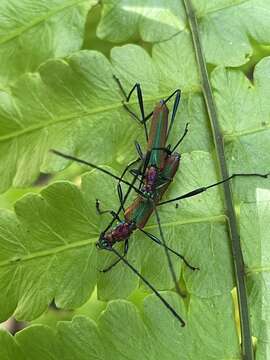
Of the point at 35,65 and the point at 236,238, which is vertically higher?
the point at 35,65

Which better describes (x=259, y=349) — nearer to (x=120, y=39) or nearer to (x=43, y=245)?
(x=43, y=245)

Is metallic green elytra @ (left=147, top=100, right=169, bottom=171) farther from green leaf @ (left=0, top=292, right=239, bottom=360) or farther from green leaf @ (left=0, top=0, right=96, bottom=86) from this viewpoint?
green leaf @ (left=0, top=292, right=239, bottom=360)

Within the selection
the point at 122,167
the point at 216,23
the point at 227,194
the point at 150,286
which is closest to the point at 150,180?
the point at 122,167

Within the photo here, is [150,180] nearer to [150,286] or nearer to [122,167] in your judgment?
[122,167]

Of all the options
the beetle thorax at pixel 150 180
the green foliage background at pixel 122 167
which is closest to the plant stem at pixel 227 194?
the green foliage background at pixel 122 167

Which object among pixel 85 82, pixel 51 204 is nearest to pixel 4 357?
pixel 51 204

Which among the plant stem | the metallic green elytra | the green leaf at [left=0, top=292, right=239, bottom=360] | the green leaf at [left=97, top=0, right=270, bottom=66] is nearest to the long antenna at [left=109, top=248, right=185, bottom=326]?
the green leaf at [left=0, top=292, right=239, bottom=360]

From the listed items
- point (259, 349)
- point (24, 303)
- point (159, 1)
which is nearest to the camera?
point (259, 349)

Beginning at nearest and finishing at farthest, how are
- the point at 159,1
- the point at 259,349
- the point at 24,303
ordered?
the point at 259,349, the point at 24,303, the point at 159,1
